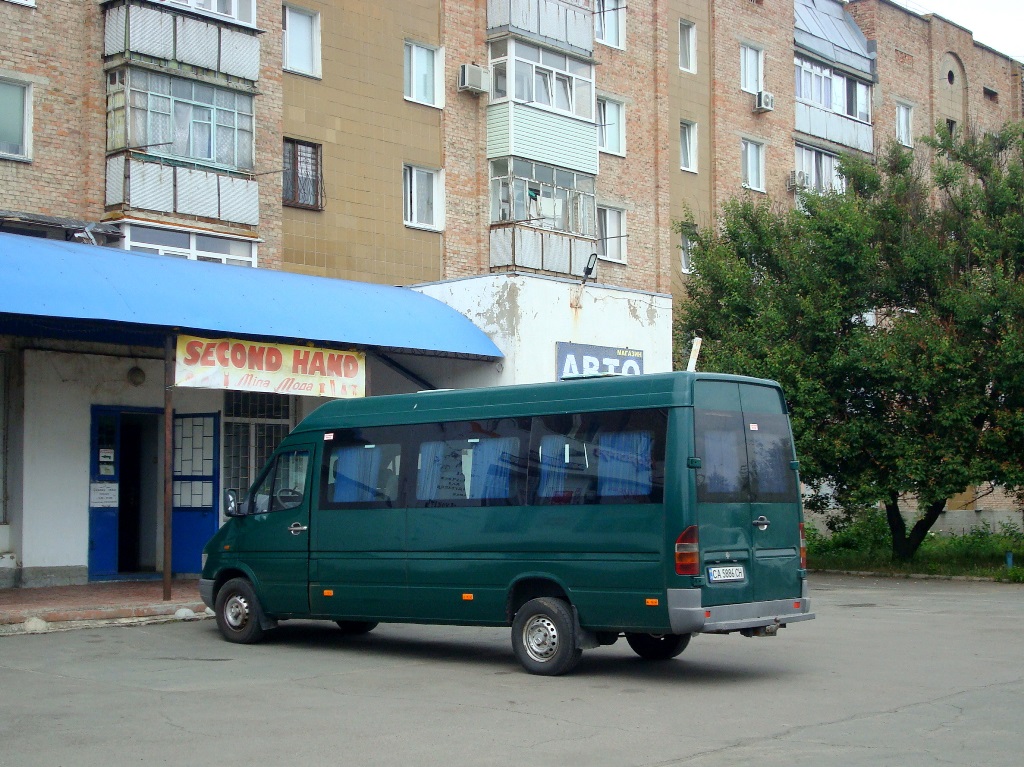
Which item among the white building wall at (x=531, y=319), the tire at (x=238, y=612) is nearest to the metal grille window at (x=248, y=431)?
the white building wall at (x=531, y=319)

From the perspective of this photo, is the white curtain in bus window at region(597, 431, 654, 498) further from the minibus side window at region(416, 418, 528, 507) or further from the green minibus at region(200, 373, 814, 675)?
the minibus side window at region(416, 418, 528, 507)

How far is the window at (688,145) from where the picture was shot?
35.1 meters

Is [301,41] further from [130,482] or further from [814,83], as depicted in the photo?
[814,83]

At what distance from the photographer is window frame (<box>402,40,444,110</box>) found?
2653 cm

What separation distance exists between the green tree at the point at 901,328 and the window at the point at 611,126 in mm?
5774

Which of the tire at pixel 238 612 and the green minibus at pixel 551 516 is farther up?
the green minibus at pixel 551 516

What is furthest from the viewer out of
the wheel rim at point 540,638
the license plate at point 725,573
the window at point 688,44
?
the window at point 688,44

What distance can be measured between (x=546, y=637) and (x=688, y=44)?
27.2 metres

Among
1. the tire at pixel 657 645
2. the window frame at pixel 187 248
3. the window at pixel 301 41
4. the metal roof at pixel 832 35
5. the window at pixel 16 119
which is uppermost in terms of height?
the metal roof at pixel 832 35

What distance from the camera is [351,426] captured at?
12992 mm

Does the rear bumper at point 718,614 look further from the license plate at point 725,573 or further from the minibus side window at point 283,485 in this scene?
the minibus side window at point 283,485

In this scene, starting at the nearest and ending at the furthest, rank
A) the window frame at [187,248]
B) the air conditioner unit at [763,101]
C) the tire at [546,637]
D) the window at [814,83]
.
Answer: the tire at [546,637], the window frame at [187,248], the air conditioner unit at [763,101], the window at [814,83]

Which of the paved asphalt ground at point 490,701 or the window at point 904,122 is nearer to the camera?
the paved asphalt ground at point 490,701

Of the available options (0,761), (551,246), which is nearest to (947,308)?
(551,246)
